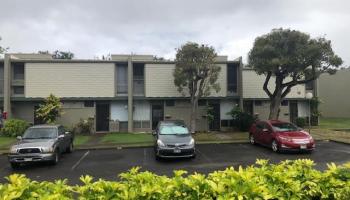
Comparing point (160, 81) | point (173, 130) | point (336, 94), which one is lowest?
point (173, 130)

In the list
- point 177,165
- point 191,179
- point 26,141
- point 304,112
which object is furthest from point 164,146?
point 304,112

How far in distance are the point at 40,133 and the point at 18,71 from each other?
1333 cm

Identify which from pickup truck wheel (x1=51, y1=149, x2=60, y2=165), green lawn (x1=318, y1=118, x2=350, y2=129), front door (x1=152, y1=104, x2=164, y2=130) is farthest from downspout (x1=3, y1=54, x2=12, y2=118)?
green lawn (x1=318, y1=118, x2=350, y2=129)

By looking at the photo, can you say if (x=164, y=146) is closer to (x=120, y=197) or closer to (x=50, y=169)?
(x=50, y=169)

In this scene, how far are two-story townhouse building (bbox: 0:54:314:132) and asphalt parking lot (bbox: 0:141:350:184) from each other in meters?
8.47

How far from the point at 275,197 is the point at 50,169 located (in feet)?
38.1

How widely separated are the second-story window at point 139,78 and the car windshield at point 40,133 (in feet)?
40.2

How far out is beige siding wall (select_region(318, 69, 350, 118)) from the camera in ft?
140

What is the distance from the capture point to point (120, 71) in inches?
1105

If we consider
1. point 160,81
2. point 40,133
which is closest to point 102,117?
point 160,81

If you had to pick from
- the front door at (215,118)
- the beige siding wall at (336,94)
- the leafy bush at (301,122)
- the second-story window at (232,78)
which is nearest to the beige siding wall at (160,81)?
the front door at (215,118)

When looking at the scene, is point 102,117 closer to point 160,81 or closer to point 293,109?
point 160,81

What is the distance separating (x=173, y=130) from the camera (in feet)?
54.8

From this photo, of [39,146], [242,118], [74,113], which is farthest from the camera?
[242,118]
